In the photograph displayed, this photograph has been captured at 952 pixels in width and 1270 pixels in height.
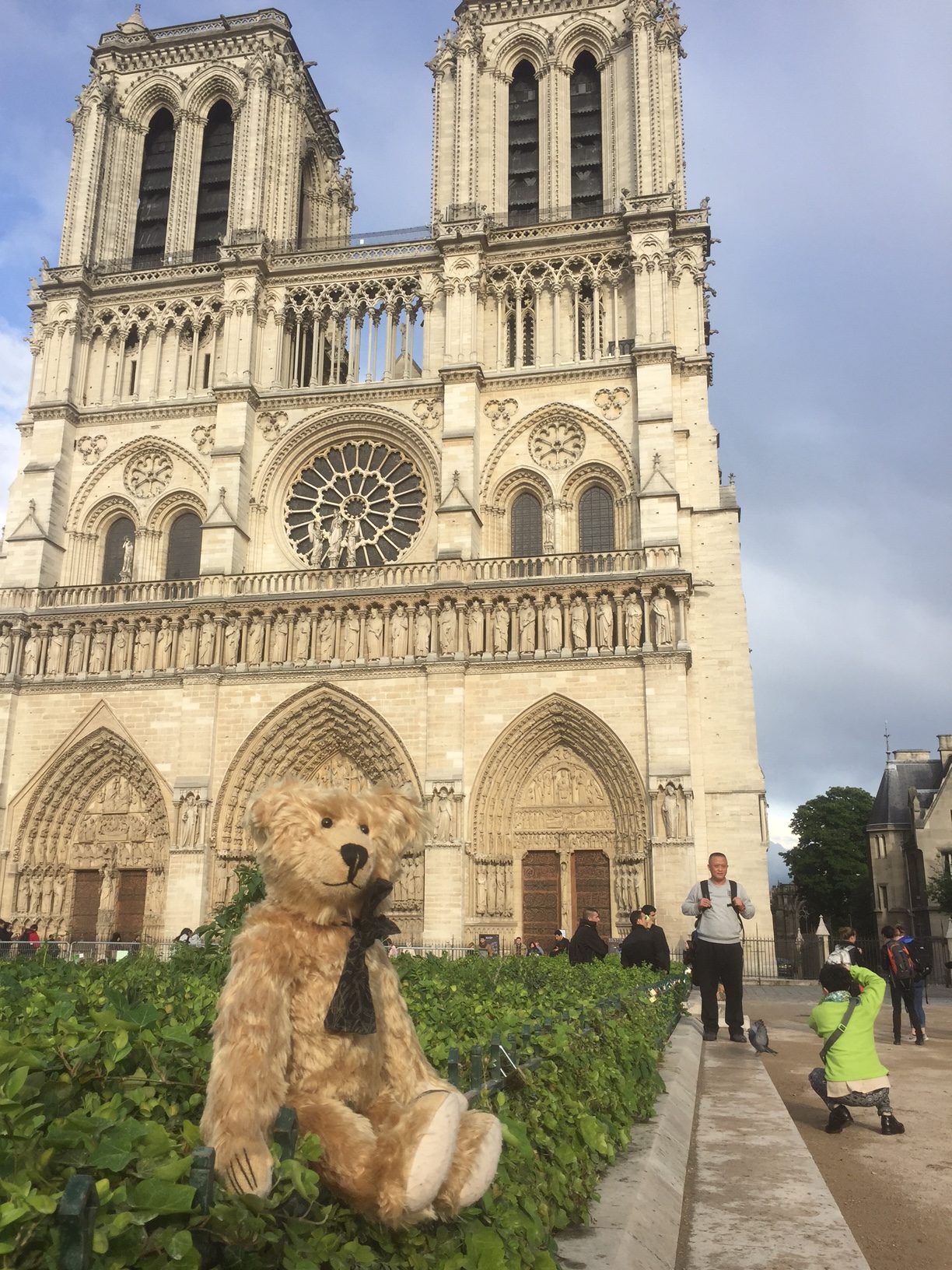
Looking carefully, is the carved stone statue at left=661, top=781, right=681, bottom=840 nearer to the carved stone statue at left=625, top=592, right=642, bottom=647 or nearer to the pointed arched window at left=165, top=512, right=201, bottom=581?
the carved stone statue at left=625, top=592, right=642, bottom=647

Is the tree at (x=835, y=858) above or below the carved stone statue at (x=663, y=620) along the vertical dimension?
below

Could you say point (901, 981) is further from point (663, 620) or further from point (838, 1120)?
point (663, 620)

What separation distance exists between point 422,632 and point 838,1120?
50.0 feet

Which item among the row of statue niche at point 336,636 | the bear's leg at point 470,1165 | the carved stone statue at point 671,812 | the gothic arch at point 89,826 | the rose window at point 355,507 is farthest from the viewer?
the rose window at point 355,507

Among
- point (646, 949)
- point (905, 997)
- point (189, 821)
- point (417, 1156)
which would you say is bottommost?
point (905, 997)

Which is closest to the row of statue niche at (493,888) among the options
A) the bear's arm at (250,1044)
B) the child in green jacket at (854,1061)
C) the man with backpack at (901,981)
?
the man with backpack at (901,981)

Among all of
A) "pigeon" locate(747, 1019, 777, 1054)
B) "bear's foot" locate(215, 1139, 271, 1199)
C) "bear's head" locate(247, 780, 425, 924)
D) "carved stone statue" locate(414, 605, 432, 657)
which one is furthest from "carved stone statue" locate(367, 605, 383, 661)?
"bear's foot" locate(215, 1139, 271, 1199)

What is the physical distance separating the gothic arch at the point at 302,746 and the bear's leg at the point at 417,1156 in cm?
1825

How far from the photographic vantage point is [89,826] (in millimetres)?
22172

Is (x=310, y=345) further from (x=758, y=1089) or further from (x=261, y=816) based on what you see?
(x=261, y=816)

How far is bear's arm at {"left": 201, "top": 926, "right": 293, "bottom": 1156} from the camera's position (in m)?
2.18

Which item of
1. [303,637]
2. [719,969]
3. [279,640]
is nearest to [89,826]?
[279,640]

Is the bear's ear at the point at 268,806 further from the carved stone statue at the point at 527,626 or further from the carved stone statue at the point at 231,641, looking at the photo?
the carved stone statue at the point at 231,641

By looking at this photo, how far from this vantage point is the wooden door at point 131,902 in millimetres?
21516
